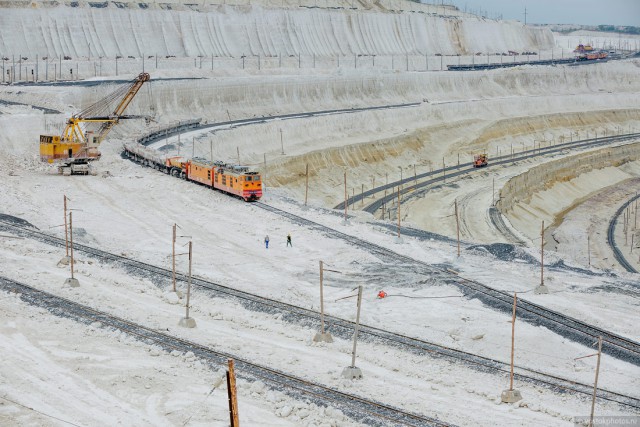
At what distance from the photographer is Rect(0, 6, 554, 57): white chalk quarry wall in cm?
13662

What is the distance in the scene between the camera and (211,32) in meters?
158

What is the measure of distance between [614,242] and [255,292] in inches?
1807

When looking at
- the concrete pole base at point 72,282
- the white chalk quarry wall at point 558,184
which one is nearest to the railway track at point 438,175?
the white chalk quarry wall at point 558,184

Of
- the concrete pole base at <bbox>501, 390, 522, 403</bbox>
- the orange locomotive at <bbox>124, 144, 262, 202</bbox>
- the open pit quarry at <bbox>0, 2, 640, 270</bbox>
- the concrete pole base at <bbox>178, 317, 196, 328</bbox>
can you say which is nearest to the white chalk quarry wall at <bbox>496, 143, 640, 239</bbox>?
the open pit quarry at <bbox>0, 2, 640, 270</bbox>

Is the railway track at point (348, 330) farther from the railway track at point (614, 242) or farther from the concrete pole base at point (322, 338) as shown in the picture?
the railway track at point (614, 242)

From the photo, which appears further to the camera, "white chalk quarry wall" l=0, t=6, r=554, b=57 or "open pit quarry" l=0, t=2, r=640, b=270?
"white chalk quarry wall" l=0, t=6, r=554, b=57

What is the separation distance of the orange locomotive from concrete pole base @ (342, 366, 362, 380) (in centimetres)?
2970

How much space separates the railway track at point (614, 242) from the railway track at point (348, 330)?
111 ft

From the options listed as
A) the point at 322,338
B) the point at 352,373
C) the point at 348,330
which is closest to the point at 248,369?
the point at 352,373

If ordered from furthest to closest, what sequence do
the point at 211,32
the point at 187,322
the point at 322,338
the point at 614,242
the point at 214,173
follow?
the point at 211,32
the point at 614,242
the point at 214,173
the point at 187,322
the point at 322,338

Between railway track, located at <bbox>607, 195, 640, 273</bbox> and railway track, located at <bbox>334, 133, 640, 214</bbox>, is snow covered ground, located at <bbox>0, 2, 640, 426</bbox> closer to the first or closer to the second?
railway track, located at <bbox>607, 195, 640, 273</bbox>

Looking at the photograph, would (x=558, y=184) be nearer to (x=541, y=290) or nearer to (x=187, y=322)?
(x=541, y=290)

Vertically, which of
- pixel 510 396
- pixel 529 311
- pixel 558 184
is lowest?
pixel 558 184

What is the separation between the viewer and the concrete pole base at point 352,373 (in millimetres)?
30953
